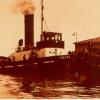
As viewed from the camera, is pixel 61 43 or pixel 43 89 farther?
pixel 61 43

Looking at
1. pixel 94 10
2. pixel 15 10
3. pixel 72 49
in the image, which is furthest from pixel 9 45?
pixel 94 10

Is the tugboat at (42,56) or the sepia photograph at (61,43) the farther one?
the tugboat at (42,56)

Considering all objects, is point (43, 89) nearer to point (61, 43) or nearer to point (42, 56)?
point (61, 43)

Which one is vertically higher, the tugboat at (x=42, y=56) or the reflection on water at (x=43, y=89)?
the tugboat at (x=42, y=56)

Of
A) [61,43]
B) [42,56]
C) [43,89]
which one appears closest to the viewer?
[43,89]

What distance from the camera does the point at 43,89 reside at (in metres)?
3.50

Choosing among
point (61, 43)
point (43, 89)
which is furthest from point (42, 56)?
point (43, 89)

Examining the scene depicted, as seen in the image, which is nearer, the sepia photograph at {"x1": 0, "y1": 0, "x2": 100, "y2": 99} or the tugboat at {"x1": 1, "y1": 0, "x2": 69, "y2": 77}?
the sepia photograph at {"x1": 0, "y1": 0, "x2": 100, "y2": 99}

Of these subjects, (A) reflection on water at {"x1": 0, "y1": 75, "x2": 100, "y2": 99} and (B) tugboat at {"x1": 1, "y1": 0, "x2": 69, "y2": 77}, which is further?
(B) tugboat at {"x1": 1, "y1": 0, "x2": 69, "y2": 77}

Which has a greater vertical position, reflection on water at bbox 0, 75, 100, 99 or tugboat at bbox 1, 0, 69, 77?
tugboat at bbox 1, 0, 69, 77

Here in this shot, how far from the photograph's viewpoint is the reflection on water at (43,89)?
337 cm

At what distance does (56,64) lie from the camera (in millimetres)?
3889

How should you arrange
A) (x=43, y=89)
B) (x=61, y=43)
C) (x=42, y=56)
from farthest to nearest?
(x=42, y=56)
(x=61, y=43)
(x=43, y=89)

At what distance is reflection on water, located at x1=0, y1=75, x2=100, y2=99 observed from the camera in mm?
3367
